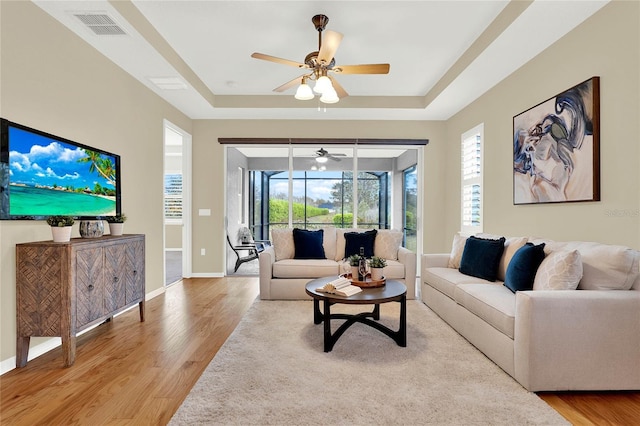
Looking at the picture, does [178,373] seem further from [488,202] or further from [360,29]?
[488,202]

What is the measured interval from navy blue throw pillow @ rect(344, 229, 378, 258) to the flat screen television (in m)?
2.82

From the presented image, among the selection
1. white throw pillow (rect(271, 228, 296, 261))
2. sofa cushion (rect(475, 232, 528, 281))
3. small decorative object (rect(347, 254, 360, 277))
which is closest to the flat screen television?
white throw pillow (rect(271, 228, 296, 261))

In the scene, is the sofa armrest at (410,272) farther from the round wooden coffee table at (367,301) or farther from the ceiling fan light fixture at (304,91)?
the ceiling fan light fixture at (304,91)

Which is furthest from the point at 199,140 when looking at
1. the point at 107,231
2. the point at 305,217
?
the point at 107,231

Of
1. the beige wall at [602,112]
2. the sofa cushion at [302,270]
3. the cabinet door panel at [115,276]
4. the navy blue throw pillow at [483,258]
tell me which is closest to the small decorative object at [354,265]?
the sofa cushion at [302,270]

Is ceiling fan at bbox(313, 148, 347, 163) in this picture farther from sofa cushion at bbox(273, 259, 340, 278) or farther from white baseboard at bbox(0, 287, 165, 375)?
white baseboard at bbox(0, 287, 165, 375)

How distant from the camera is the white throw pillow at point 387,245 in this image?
449cm

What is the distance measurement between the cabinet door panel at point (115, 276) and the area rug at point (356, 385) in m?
1.12

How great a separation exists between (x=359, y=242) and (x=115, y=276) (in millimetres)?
2854

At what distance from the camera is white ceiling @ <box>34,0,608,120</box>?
9.36 ft

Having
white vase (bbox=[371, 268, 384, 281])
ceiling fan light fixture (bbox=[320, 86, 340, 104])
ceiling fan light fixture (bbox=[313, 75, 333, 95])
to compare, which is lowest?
white vase (bbox=[371, 268, 384, 281])

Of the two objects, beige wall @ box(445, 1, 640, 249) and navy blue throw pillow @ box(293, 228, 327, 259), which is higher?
beige wall @ box(445, 1, 640, 249)

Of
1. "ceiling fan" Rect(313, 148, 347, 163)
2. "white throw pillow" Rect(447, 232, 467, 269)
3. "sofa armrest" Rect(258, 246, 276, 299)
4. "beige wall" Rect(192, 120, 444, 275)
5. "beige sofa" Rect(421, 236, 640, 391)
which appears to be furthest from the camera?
"beige wall" Rect(192, 120, 444, 275)

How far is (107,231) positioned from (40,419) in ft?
6.68
